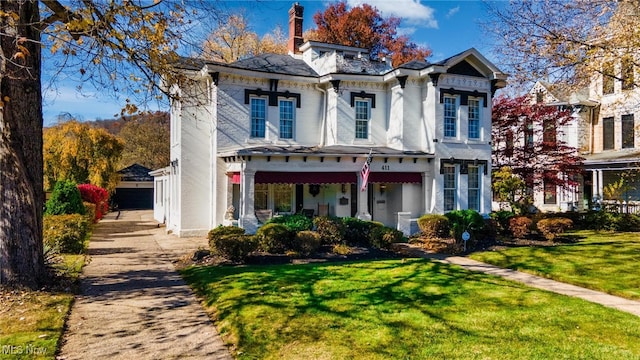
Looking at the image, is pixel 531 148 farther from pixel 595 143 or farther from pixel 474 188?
pixel 595 143

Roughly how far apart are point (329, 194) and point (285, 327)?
12781mm

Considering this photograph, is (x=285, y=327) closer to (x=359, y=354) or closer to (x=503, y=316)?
(x=359, y=354)

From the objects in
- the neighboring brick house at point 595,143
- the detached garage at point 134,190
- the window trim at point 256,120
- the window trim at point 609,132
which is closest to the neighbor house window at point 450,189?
the window trim at point 256,120

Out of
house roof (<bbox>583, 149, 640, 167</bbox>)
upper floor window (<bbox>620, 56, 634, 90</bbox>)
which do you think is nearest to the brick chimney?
upper floor window (<bbox>620, 56, 634, 90</bbox>)

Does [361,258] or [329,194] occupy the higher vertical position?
[329,194]

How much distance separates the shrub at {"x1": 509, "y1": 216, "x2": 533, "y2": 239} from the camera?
53.9ft

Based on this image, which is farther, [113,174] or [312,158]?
[113,174]

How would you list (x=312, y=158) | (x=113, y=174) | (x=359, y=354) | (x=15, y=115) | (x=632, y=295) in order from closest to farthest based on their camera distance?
1. (x=359, y=354)
2. (x=15, y=115)
3. (x=632, y=295)
4. (x=312, y=158)
5. (x=113, y=174)

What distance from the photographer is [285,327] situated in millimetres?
6379

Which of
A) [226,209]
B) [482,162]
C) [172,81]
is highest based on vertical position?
[172,81]

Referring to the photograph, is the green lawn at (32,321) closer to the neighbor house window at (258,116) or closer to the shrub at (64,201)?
the shrub at (64,201)

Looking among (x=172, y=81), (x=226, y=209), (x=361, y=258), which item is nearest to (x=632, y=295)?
(x=361, y=258)

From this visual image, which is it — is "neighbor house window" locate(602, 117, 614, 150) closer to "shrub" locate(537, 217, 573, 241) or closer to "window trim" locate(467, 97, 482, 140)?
"window trim" locate(467, 97, 482, 140)

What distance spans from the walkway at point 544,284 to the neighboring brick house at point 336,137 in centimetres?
522
